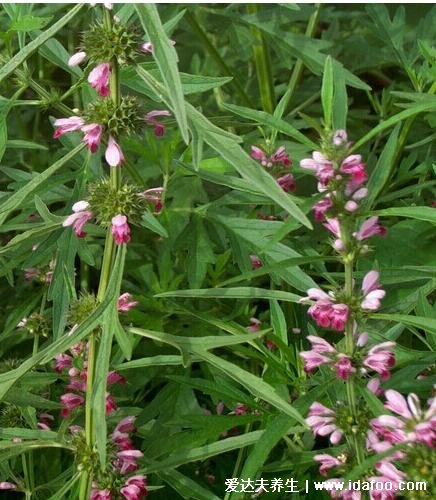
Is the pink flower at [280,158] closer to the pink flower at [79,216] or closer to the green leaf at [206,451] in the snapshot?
the pink flower at [79,216]

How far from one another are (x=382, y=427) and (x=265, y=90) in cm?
130

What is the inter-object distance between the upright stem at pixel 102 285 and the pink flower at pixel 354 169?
1.14 feet

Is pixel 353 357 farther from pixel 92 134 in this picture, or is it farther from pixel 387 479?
pixel 92 134

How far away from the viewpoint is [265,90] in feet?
7.68

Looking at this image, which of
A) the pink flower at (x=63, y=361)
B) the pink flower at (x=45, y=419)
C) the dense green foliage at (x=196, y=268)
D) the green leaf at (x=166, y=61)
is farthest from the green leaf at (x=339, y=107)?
the pink flower at (x=45, y=419)

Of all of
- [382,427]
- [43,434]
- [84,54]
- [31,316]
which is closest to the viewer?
[382,427]

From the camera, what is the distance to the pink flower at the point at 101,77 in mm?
1291

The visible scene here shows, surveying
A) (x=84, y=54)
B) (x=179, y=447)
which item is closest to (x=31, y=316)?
(x=179, y=447)

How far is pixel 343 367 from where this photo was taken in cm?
126

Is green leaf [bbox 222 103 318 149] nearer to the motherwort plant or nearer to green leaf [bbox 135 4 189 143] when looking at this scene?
the motherwort plant

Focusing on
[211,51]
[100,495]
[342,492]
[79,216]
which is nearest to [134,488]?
[100,495]

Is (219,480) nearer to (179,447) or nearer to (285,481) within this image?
(285,481)

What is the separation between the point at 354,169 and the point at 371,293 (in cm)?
18

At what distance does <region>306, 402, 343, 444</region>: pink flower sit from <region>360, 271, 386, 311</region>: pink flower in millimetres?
158
